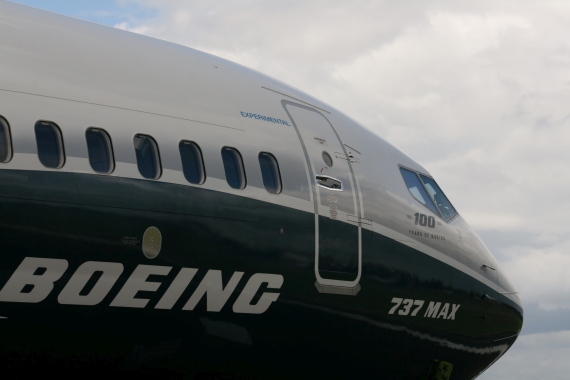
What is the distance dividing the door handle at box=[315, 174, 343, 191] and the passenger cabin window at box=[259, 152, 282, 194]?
0.56 meters

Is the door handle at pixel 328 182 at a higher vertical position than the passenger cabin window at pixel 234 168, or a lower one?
higher

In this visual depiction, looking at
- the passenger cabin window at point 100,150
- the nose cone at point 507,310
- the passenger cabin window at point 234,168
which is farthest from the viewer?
the nose cone at point 507,310

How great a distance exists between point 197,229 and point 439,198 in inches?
177

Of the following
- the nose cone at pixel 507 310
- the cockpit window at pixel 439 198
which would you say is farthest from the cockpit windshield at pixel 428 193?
the nose cone at pixel 507 310

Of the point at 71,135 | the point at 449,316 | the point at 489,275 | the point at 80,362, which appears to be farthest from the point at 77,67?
the point at 489,275

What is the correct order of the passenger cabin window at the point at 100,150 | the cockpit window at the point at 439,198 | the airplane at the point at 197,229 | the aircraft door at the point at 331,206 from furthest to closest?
the cockpit window at the point at 439,198 < the aircraft door at the point at 331,206 < the passenger cabin window at the point at 100,150 < the airplane at the point at 197,229

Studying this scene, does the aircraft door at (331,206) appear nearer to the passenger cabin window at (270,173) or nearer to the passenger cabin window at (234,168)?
the passenger cabin window at (270,173)

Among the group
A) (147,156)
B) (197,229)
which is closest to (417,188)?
(197,229)

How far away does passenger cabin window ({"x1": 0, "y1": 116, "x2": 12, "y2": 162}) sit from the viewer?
19.8ft

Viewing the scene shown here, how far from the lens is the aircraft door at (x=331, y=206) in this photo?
809 centimetres

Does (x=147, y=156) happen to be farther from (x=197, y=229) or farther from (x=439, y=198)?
(x=439, y=198)

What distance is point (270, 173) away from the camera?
793 centimetres

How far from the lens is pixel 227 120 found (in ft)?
25.5

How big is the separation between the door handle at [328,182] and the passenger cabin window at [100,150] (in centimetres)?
252
